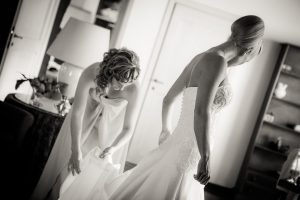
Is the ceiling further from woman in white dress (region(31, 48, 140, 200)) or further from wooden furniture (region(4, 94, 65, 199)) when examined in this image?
wooden furniture (region(4, 94, 65, 199))

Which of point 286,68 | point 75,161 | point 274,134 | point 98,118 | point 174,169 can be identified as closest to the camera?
point 174,169

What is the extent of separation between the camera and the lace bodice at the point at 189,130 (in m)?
1.52

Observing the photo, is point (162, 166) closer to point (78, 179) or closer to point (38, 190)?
point (78, 179)

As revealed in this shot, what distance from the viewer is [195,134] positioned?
1.40 m

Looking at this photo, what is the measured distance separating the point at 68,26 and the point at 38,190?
1281 millimetres

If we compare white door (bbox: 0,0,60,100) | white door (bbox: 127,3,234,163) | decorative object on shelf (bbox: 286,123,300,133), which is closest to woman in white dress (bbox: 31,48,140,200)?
white door (bbox: 0,0,60,100)

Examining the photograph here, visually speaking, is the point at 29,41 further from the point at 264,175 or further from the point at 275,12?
the point at 264,175

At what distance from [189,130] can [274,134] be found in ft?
14.6

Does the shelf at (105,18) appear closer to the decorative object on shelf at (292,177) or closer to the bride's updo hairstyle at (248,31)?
the bride's updo hairstyle at (248,31)

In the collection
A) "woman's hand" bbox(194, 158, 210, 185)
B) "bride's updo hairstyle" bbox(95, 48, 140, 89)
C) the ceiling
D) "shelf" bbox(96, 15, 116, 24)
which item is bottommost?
"woman's hand" bbox(194, 158, 210, 185)

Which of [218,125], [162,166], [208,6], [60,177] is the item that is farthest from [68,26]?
[218,125]

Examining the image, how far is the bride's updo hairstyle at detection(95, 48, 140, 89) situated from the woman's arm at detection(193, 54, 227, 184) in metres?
0.61

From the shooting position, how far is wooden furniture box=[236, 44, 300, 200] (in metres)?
5.29

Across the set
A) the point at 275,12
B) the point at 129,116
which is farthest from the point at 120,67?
the point at 275,12
